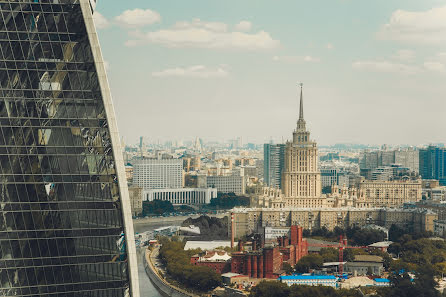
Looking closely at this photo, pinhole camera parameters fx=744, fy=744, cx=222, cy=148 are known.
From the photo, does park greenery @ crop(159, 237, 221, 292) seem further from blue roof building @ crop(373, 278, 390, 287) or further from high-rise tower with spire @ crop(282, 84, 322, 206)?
high-rise tower with spire @ crop(282, 84, 322, 206)

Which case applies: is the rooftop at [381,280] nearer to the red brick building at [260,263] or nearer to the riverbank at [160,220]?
the red brick building at [260,263]

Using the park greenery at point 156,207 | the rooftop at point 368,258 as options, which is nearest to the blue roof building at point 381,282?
the rooftop at point 368,258

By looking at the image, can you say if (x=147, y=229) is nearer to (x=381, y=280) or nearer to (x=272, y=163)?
(x=381, y=280)

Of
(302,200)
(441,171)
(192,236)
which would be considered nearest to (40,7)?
(192,236)

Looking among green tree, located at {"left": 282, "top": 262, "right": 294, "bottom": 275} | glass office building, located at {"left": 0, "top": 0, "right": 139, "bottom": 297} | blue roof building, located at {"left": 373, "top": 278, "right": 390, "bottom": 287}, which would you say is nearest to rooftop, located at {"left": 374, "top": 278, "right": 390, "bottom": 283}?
blue roof building, located at {"left": 373, "top": 278, "right": 390, "bottom": 287}

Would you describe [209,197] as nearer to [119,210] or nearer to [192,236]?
[192,236]

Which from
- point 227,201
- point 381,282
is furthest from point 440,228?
point 227,201
